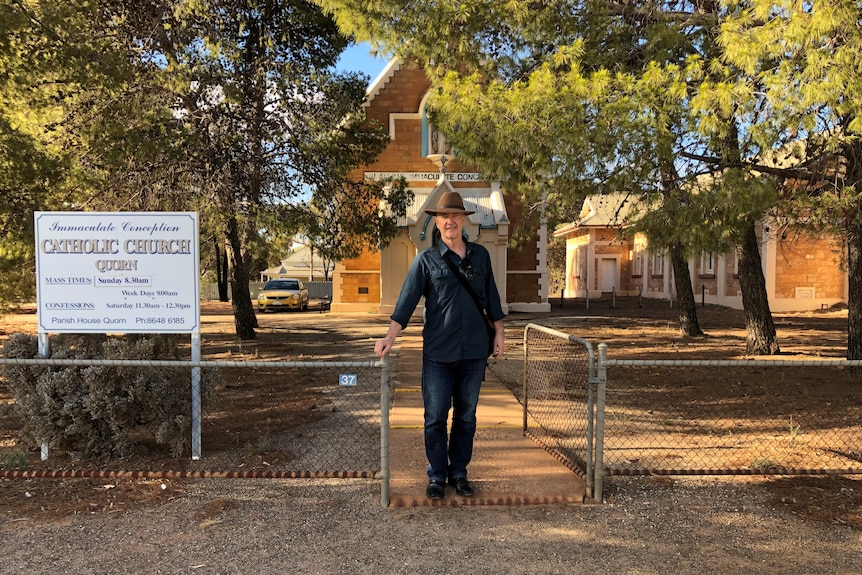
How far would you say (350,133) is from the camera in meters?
12.1

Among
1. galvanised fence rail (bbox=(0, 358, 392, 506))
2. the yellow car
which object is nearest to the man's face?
galvanised fence rail (bbox=(0, 358, 392, 506))

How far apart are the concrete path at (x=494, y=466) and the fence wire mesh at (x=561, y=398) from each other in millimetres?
166

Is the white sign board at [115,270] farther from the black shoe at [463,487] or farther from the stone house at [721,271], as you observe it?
the stone house at [721,271]

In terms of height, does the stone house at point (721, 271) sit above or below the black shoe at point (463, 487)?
above

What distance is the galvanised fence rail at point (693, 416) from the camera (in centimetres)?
420

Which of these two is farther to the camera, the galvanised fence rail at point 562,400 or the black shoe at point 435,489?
the galvanised fence rail at point 562,400

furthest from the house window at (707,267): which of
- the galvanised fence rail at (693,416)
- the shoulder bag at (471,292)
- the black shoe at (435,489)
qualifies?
the black shoe at (435,489)

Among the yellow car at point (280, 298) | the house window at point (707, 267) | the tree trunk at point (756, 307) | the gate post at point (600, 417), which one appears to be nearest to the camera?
the gate post at point (600, 417)

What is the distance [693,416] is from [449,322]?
13.9 feet

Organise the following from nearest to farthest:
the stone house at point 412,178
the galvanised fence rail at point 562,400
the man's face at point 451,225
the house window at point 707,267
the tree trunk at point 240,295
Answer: the man's face at point 451,225 < the galvanised fence rail at point 562,400 < the tree trunk at point 240,295 < the stone house at point 412,178 < the house window at point 707,267

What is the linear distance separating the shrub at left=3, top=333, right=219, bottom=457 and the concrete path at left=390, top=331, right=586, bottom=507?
1.93 meters

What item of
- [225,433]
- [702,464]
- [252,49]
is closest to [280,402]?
[225,433]

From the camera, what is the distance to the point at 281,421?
21.0ft

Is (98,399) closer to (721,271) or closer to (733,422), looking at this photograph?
(733,422)
